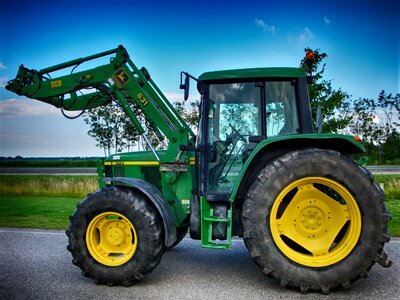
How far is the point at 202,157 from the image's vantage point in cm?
507

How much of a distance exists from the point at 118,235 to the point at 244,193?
153 cm

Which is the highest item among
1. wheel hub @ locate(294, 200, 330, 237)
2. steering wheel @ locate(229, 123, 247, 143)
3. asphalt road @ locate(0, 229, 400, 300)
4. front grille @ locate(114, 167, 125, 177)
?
steering wheel @ locate(229, 123, 247, 143)

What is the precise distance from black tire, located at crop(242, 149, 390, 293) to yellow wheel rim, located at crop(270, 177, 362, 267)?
10 mm

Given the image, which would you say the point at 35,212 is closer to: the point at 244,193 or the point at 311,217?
the point at 244,193

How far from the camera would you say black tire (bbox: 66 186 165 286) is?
475 centimetres

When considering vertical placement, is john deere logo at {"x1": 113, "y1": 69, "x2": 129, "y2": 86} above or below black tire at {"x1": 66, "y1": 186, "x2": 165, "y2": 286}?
above

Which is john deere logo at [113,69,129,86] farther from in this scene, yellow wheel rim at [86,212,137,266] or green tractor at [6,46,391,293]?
yellow wheel rim at [86,212,137,266]

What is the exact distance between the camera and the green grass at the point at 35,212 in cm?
941

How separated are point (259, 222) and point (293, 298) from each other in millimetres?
804

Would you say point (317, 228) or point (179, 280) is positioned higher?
point (317, 228)

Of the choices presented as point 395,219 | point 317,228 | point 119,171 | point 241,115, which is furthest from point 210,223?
point 395,219

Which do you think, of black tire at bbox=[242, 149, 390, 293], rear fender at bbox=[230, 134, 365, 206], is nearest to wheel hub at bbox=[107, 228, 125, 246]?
rear fender at bbox=[230, 134, 365, 206]

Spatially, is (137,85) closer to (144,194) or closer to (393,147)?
(144,194)

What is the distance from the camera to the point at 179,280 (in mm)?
4953
